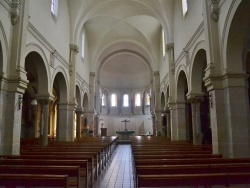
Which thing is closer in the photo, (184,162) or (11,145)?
(184,162)

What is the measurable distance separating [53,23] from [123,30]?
38.1ft

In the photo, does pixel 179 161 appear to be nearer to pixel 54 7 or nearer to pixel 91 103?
pixel 54 7

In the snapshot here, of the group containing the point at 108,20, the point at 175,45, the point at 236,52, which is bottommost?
the point at 236,52

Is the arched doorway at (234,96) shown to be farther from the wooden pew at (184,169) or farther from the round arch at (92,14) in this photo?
the round arch at (92,14)

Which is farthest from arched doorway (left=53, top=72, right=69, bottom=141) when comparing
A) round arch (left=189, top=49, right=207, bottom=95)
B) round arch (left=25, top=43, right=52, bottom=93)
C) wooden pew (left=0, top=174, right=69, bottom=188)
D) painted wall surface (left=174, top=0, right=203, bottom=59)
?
wooden pew (left=0, top=174, right=69, bottom=188)

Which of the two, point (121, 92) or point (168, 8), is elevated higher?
point (168, 8)

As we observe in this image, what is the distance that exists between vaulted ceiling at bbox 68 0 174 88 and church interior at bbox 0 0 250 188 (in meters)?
0.11

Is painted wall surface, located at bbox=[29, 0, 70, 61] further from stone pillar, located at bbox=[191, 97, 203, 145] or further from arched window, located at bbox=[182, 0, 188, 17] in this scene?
stone pillar, located at bbox=[191, 97, 203, 145]

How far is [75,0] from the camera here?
637 inches

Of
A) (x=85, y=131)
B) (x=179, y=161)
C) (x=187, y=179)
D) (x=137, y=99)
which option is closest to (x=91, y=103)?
(x=85, y=131)

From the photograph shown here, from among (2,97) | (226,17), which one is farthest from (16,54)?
(226,17)

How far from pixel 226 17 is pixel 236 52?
1.23 m

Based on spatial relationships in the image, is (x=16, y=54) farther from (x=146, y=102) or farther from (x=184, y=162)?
(x=146, y=102)

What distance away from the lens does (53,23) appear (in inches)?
532
